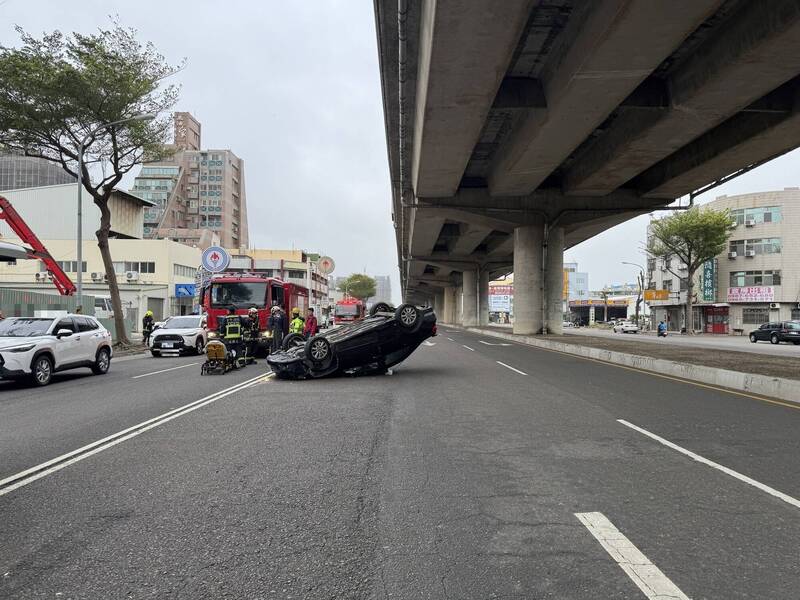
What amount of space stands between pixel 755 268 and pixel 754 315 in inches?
172

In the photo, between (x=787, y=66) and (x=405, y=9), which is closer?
(x=405, y=9)

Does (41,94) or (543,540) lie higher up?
(41,94)

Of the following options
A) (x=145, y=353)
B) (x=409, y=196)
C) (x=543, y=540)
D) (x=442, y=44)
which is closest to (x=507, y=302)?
(x=409, y=196)

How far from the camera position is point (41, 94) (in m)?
21.4

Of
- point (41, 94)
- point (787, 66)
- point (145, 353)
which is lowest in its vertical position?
point (145, 353)

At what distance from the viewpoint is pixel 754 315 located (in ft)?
175

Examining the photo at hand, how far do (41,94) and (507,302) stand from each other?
120 m

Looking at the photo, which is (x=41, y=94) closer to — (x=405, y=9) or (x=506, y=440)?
(x=405, y=9)

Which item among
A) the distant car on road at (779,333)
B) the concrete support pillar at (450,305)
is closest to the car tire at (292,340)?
the distant car on road at (779,333)

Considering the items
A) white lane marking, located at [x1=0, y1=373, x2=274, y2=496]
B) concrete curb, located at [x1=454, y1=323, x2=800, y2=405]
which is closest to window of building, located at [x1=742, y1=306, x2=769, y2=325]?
concrete curb, located at [x1=454, y1=323, x2=800, y2=405]

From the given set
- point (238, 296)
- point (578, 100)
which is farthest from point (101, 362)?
point (578, 100)

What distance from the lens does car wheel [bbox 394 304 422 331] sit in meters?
13.3

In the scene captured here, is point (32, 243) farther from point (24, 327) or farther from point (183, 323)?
point (24, 327)

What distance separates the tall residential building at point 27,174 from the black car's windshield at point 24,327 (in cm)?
6032
